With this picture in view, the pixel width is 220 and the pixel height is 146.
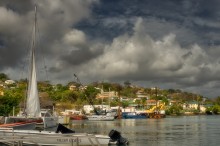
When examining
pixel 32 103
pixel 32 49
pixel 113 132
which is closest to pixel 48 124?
pixel 32 103

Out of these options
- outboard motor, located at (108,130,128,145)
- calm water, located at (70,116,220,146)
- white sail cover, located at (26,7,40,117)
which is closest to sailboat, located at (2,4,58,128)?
white sail cover, located at (26,7,40,117)

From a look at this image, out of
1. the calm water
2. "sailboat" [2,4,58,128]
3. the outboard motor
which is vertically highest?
"sailboat" [2,4,58,128]

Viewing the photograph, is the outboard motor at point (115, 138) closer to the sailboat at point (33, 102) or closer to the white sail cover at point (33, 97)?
the sailboat at point (33, 102)

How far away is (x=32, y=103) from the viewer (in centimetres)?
6625

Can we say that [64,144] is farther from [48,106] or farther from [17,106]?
[48,106]

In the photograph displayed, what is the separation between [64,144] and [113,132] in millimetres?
8203

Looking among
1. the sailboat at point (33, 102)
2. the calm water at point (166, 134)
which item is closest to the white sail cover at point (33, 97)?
the sailboat at point (33, 102)

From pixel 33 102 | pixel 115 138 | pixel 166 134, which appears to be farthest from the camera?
pixel 166 134

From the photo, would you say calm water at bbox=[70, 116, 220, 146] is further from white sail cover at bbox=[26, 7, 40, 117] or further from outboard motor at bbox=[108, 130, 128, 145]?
white sail cover at bbox=[26, 7, 40, 117]

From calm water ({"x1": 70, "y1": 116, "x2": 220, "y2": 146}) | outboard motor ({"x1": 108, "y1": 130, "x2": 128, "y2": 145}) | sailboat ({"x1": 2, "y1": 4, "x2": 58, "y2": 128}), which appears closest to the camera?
outboard motor ({"x1": 108, "y1": 130, "x2": 128, "y2": 145})

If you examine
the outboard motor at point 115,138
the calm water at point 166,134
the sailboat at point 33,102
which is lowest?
the calm water at point 166,134

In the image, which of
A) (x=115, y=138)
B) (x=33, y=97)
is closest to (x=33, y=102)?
(x=33, y=97)

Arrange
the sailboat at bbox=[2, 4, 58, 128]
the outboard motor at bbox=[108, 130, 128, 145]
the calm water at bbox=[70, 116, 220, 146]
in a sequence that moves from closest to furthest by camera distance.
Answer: the outboard motor at bbox=[108, 130, 128, 145]
the calm water at bbox=[70, 116, 220, 146]
the sailboat at bbox=[2, 4, 58, 128]

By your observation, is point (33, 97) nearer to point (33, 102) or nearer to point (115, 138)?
point (33, 102)
